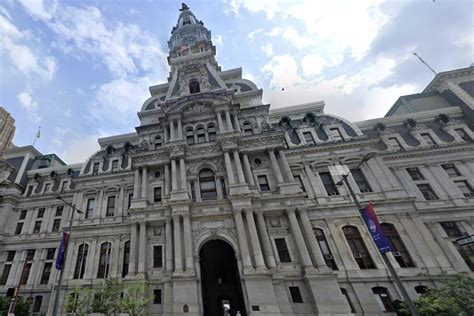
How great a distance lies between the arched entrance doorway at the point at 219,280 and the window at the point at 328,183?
1295 centimetres

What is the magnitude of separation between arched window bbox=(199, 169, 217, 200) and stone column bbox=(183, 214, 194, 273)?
11.6 feet

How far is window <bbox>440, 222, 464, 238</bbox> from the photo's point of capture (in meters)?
21.2

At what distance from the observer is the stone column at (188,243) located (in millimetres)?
18994

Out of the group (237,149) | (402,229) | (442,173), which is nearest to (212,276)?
(237,149)

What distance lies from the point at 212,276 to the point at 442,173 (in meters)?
28.9

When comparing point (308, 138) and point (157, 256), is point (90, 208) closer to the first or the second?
point (157, 256)

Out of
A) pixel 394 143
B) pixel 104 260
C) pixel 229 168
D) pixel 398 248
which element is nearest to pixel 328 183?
pixel 398 248

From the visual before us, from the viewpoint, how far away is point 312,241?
1939cm

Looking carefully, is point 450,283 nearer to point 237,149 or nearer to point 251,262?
point 251,262

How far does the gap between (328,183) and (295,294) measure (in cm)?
1220

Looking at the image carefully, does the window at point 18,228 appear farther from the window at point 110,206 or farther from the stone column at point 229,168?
the stone column at point 229,168

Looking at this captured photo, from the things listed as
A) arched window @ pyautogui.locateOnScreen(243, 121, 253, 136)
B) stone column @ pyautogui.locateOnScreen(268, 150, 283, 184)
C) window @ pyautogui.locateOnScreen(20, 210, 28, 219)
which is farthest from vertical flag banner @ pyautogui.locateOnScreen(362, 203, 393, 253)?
window @ pyautogui.locateOnScreen(20, 210, 28, 219)

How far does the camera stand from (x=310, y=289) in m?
17.4

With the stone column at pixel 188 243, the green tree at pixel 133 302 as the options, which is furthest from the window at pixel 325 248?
the green tree at pixel 133 302
